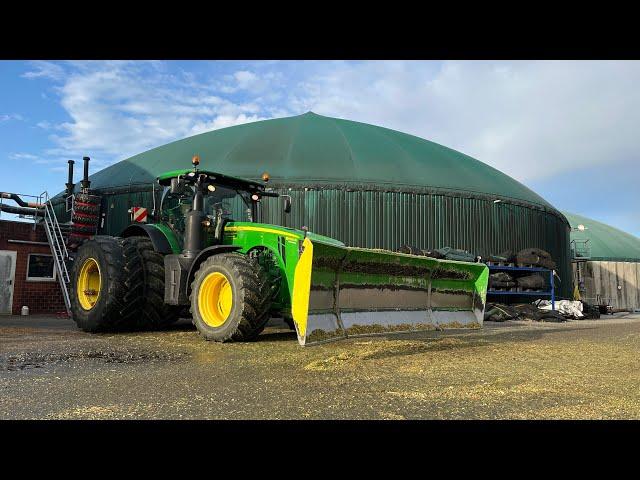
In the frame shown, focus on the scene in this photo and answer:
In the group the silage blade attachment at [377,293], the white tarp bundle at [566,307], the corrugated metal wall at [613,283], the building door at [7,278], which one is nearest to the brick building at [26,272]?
the building door at [7,278]

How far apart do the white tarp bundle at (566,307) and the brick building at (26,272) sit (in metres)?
15.7

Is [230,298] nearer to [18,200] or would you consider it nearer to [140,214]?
[140,214]

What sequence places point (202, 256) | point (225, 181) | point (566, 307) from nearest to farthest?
point (202, 256)
point (225, 181)
point (566, 307)

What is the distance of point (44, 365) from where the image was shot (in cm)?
554

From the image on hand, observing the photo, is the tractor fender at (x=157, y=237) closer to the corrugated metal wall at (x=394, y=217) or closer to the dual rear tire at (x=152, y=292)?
the dual rear tire at (x=152, y=292)

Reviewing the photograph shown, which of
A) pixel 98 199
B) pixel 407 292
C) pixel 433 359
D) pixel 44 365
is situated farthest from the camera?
pixel 98 199

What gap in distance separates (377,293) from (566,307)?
43.1 ft

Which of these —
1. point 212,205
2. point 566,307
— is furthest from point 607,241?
point 212,205

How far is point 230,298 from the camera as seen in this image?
7766 mm

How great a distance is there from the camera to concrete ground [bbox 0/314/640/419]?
369 cm
